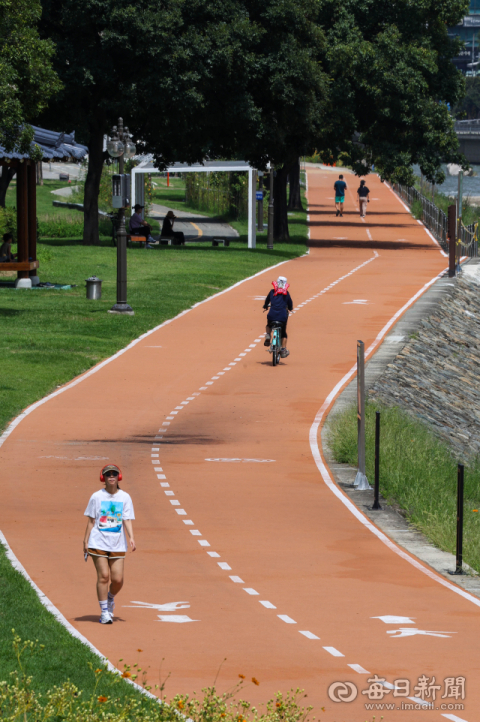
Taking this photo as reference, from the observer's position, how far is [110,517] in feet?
33.9

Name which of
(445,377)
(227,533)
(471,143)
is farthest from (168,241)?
(471,143)

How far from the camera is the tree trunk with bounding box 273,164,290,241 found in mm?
52656

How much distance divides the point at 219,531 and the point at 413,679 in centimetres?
501

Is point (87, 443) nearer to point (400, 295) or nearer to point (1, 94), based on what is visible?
point (1, 94)

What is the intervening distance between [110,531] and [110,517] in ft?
0.40

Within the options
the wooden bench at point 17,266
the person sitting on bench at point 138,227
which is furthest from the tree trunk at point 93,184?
the wooden bench at point 17,266

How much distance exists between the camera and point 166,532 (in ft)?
44.0

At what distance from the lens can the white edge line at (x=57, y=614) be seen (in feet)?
27.4

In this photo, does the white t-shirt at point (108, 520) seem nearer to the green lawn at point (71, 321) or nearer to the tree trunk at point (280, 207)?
the green lawn at point (71, 321)

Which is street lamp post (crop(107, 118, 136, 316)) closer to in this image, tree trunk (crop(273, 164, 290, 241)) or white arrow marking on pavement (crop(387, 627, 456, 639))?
white arrow marking on pavement (crop(387, 627, 456, 639))

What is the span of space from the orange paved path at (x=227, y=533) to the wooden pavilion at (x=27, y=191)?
739 cm

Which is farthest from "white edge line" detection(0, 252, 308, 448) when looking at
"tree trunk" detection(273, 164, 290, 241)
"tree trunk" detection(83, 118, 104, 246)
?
"tree trunk" detection(273, 164, 290, 241)

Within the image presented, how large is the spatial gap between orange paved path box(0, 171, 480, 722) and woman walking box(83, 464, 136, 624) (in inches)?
17.0

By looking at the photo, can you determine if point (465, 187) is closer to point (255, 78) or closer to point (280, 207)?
point (280, 207)
